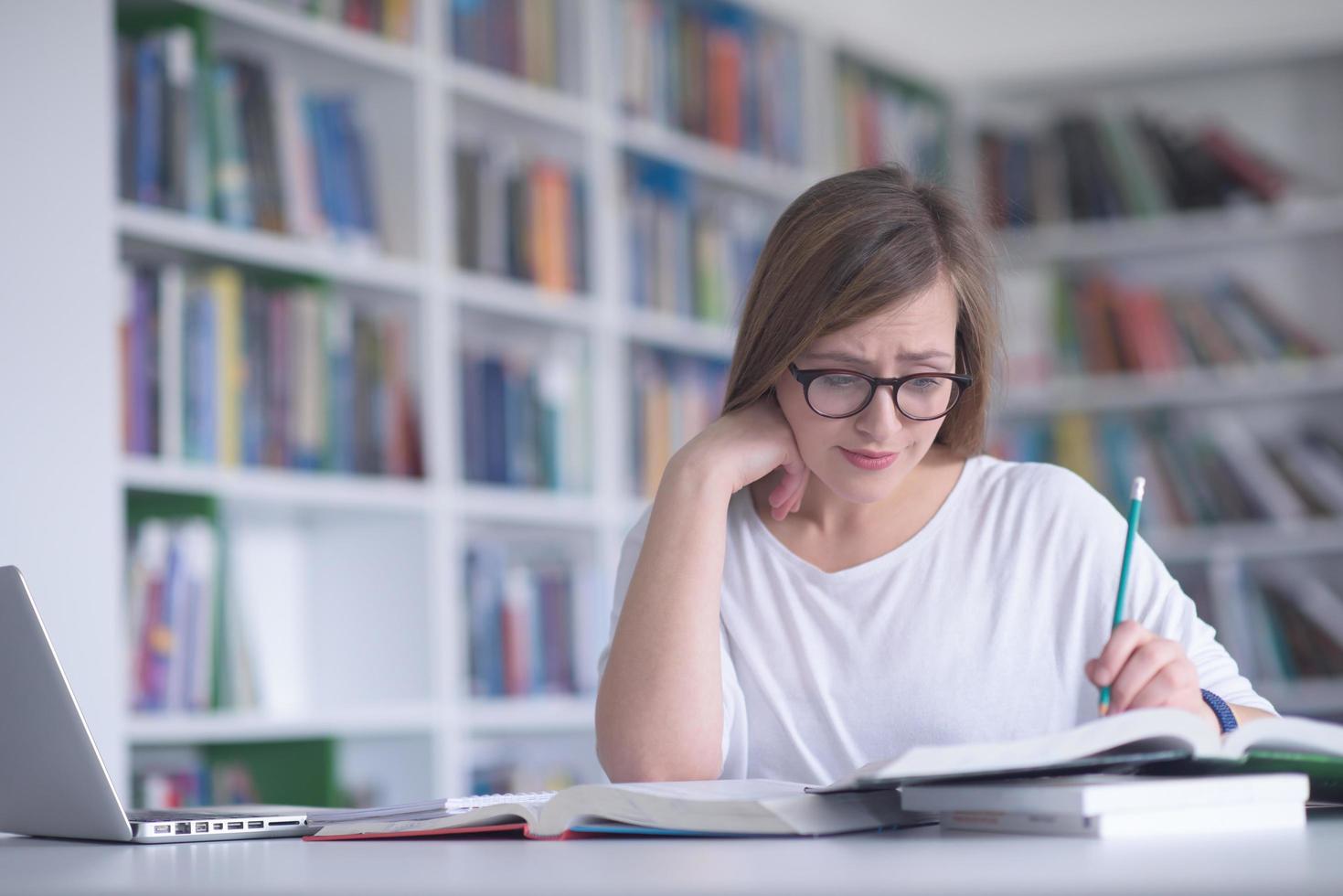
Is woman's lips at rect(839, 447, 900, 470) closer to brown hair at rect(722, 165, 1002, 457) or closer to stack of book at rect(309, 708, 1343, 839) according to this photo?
brown hair at rect(722, 165, 1002, 457)

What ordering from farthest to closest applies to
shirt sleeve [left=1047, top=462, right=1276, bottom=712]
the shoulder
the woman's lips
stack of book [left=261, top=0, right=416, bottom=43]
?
stack of book [left=261, top=0, right=416, bottom=43]
the shoulder
the woman's lips
shirt sleeve [left=1047, top=462, right=1276, bottom=712]

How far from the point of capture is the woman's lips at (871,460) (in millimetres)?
1403

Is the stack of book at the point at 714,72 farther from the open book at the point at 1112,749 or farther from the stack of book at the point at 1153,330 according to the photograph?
the open book at the point at 1112,749

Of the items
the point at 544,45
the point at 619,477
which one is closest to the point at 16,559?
the point at 619,477

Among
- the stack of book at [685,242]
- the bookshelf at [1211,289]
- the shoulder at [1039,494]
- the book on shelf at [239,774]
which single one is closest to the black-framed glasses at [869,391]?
the shoulder at [1039,494]

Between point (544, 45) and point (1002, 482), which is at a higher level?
point (544, 45)

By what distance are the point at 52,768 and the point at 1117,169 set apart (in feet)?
11.6

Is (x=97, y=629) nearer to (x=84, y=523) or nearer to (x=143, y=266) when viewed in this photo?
(x=84, y=523)

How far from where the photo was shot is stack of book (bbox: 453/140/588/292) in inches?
117

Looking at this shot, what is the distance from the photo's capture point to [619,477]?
3.21 meters

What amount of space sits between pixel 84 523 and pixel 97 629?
14cm

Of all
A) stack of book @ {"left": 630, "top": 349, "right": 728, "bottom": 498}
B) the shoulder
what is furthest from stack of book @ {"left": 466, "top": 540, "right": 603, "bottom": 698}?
the shoulder

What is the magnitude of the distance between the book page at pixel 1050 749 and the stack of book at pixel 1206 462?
10.4 feet

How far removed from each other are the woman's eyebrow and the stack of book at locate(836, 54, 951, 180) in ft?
8.44
